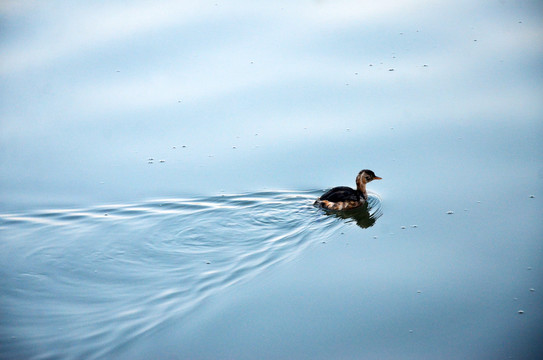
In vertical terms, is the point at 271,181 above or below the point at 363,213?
above

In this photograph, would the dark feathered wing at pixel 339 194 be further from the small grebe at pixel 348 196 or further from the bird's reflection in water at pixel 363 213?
the bird's reflection in water at pixel 363 213

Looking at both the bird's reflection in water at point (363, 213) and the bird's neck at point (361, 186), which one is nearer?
the bird's reflection in water at point (363, 213)

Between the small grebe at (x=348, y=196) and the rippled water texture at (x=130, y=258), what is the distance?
128 mm

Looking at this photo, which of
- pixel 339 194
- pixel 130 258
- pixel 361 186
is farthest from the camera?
pixel 361 186

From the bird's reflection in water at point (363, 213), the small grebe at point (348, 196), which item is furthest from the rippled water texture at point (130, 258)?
the small grebe at point (348, 196)

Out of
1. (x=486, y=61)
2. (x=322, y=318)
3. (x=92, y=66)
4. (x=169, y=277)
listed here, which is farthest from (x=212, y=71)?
(x=322, y=318)

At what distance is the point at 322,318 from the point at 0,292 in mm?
3428

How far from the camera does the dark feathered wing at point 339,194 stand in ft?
32.3

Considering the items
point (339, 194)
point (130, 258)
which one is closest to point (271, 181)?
point (339, 194)

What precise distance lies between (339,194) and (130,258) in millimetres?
2757

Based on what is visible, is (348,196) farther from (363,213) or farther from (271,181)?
(271,181)

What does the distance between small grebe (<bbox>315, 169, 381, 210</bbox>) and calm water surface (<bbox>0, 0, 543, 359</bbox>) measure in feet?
0.47

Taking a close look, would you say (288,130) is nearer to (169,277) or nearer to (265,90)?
(265,90)

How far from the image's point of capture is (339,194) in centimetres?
983
